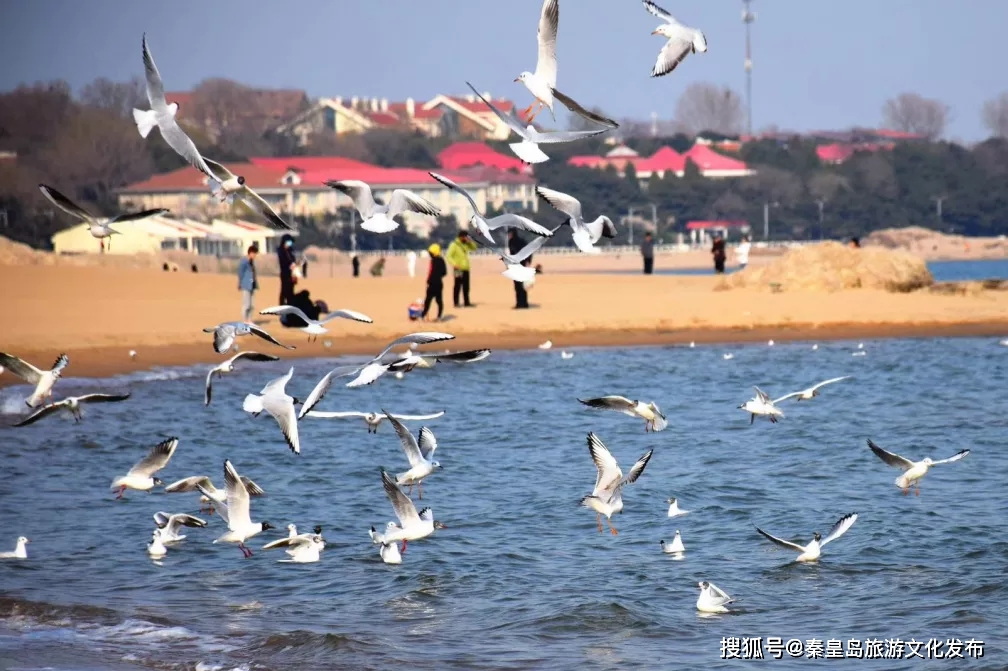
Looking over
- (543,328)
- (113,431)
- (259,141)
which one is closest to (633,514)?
(113,431)

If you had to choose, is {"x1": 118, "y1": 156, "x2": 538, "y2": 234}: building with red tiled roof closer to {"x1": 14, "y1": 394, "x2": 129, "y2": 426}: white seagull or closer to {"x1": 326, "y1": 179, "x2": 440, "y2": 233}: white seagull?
{"x1": 14, "y1": 394, "x2": 129, "y2": 426}: white seagull

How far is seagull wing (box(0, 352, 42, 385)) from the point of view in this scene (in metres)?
11.2

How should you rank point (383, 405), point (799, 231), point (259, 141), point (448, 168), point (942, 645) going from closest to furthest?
point (942, 645) < point (383, 405) < point (799, 231) < point (448, 168) < point (259, 141)

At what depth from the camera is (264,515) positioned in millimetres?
13688

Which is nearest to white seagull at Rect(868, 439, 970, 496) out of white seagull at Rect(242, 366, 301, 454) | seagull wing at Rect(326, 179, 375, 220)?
seagull wing at Rect(326, 179, 375, 220)

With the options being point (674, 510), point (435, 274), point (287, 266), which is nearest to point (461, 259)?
point (435, 274)

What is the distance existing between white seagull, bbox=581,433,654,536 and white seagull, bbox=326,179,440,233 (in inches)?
74.5

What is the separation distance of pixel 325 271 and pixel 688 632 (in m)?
61.5

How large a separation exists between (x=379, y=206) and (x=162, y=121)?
1547 millimetres

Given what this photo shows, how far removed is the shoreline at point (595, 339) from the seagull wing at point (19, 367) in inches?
436

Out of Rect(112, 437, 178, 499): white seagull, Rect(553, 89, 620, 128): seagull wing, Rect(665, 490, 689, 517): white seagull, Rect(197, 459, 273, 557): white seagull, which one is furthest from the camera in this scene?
Rect(665, 490, 689, 517): white seagull

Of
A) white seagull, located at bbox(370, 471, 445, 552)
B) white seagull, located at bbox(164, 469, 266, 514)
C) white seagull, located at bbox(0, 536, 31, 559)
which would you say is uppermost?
white seagull, located at bbox(164, 469, 266, 514)

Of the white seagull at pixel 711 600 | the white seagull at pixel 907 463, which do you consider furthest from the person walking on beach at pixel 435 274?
the white seagull at pixel 711 600

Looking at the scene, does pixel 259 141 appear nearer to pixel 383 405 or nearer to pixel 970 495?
pixel 383 405
